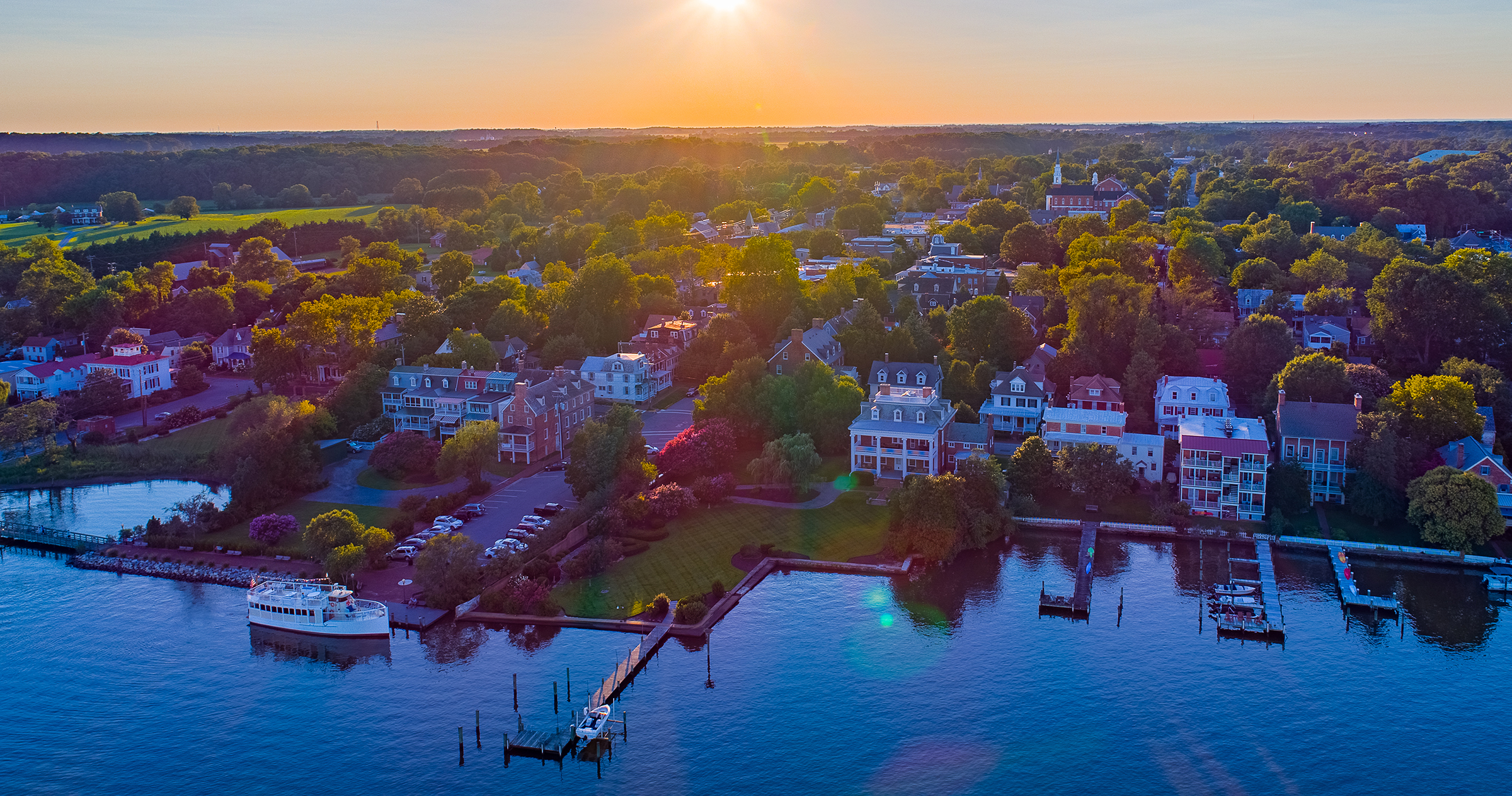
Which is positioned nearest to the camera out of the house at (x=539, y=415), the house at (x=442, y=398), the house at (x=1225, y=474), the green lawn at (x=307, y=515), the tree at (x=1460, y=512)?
the tree at (x=1460, y=512)

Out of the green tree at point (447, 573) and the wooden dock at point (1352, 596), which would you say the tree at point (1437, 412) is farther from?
the green tree at point (447, 573)

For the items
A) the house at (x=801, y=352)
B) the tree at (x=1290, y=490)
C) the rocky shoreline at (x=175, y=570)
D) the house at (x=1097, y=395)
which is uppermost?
the house at (x=801, y=352)

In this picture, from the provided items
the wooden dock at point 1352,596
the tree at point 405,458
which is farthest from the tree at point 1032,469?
the tree at point 405,458

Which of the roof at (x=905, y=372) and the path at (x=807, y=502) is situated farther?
the roof at (x=905, y=372)

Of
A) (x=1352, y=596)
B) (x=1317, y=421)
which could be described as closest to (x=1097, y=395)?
(x=1317, y=421)

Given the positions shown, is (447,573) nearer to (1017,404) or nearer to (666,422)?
(666,422)

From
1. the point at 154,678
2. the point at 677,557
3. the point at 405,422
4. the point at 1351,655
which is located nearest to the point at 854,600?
the point at 677,557

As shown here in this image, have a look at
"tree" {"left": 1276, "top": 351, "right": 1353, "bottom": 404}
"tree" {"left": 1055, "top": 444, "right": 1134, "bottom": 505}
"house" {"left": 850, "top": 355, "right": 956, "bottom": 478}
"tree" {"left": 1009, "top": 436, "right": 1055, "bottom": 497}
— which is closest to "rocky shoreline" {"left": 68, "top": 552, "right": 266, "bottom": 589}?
"house" {"left": 850, "top": 355, "right": 956, "bottom": 478}
